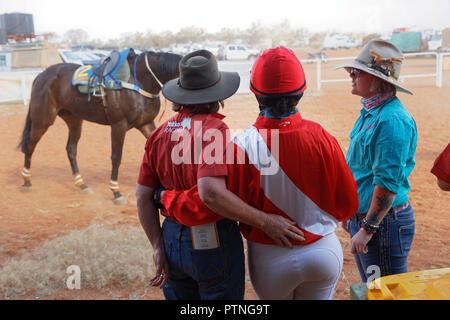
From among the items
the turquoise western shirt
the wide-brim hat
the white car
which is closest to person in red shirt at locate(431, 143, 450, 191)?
the turquoise western shirt

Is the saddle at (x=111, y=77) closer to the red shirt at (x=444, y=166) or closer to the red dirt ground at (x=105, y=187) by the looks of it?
the red dirt ground at (x=105, y=187)

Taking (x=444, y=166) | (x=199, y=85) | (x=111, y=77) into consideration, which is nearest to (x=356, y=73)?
(x=444, y=166)

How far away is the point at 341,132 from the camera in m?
9.43

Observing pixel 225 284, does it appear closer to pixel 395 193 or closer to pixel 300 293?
pixel 300 293

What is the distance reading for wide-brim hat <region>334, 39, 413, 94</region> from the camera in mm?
2217

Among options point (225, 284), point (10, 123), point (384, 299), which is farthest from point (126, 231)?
point (10, 123)

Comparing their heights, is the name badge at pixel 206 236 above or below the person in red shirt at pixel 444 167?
below

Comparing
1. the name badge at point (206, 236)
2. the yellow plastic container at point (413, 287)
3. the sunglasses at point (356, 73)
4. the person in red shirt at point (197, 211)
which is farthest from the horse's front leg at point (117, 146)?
the yellow plastic container at point (413, 287)

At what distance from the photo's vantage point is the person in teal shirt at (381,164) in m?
2.05

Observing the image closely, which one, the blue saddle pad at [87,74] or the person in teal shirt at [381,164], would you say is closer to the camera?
the person in teal shirt at [381,164]

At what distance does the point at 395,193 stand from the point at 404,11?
259 feet

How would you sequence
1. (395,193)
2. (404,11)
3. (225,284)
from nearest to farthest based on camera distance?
(225,284)
(395,193)
(404,11)

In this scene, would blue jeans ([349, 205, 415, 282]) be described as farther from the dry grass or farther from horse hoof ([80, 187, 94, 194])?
horse hoof ([80, 187, 94, 194])

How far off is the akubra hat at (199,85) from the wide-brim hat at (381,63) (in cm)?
76
